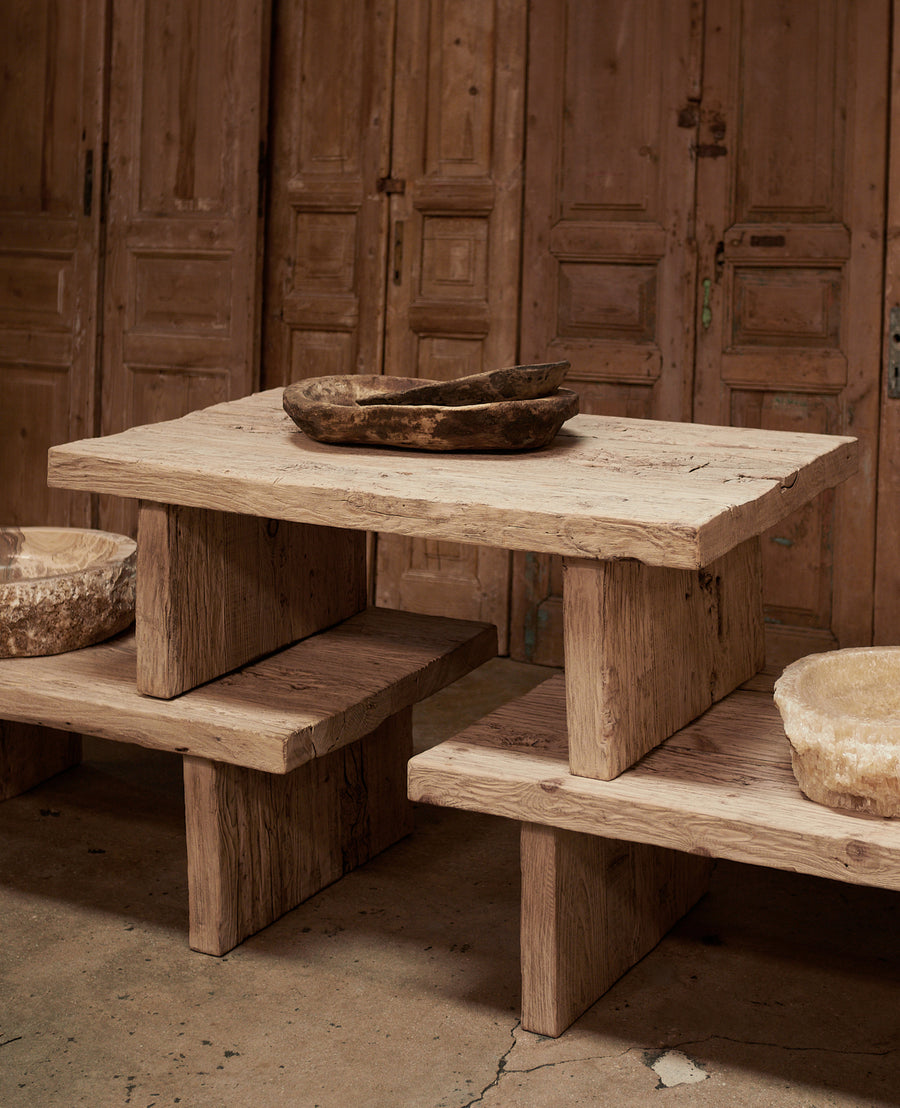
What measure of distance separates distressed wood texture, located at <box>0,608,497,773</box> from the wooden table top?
37 cm

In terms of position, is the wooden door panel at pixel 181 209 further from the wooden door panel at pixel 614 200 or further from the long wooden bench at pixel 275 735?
the long wooden bench at pixel 275 735

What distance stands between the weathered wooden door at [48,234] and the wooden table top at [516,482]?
2.32 meters

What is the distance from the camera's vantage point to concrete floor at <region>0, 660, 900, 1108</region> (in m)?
2.01

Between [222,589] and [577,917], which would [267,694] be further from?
[577,917]

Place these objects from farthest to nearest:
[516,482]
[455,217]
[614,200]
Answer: [455,217]
[614,200]
[516,482]

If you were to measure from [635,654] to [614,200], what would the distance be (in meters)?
2.22

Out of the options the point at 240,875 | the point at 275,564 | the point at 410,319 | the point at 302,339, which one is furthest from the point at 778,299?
the point at 240,875

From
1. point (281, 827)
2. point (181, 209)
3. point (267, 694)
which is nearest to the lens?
point (267, 694)

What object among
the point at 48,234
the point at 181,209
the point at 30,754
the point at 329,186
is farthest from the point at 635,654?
the point at 48,234

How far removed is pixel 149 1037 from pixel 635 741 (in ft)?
2.90

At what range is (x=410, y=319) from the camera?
4258mm

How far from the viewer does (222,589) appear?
2.46 m

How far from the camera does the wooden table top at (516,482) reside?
76.2 inches

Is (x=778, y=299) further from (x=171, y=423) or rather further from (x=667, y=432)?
(x=171, y=423)
